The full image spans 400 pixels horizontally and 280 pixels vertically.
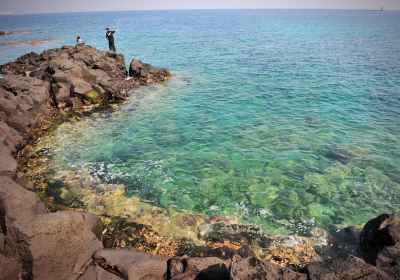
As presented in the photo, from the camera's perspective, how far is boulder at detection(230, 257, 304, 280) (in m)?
5.60

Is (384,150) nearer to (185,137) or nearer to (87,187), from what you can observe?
(185,137)

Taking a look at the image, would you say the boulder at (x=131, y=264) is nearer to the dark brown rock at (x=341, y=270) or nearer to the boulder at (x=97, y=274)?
the boulder at (x=97, y=274)

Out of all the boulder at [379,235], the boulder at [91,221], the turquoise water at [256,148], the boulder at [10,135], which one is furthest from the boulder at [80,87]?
the boulder at [379,235]

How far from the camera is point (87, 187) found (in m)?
11.6

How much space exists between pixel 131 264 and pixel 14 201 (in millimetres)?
4463

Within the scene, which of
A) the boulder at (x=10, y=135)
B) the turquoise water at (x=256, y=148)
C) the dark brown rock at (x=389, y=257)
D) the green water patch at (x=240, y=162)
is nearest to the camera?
the dark brown rock at (x=389, y=257)

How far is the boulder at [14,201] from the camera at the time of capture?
7.66 metres

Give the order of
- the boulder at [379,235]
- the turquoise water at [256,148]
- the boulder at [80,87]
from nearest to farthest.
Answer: the boulder at [379,235] → the turquoise water at [256,148] → the boulder at [80,87]

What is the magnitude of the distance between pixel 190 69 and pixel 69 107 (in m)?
17.6

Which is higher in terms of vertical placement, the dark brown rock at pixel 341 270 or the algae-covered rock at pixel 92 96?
the algae-covered rock at pixel 92 96

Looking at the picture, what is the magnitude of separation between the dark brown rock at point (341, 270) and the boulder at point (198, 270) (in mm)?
2068

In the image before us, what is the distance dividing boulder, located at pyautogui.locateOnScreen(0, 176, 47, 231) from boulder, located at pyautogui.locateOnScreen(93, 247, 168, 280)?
2649mm

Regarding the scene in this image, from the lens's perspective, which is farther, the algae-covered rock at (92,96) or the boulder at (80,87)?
the algae-covered rock at (92,96)

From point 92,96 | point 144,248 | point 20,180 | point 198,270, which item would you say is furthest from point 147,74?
point 198,270
